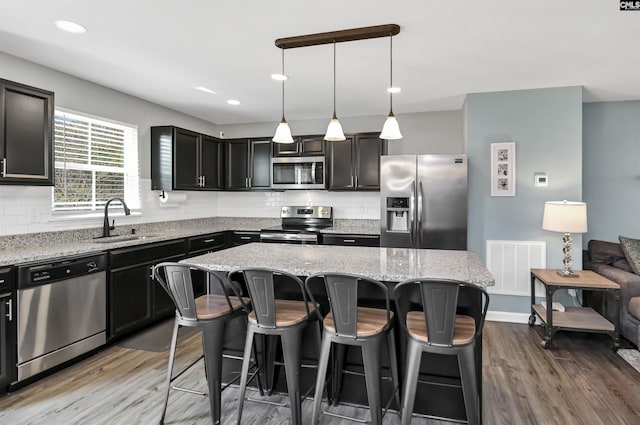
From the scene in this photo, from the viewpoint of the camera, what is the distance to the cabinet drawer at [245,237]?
5.18 metres

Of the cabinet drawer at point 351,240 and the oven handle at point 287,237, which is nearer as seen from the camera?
the cabinet drawer at point 351,240

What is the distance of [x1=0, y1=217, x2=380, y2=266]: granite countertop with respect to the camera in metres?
2.79

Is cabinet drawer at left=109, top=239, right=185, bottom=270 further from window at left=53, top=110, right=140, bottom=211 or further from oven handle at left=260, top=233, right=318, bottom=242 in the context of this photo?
oven handle at left=260, top=233, right=318, bottom=242

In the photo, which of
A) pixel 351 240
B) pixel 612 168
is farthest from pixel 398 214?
pixel 612 168

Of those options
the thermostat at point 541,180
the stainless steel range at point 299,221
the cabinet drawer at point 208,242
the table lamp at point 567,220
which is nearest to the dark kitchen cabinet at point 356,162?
the stainless steel range at point 299,221

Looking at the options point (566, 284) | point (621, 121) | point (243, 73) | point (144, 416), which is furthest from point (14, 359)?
point (621, 121)

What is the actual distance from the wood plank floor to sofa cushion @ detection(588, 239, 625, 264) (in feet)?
3.81

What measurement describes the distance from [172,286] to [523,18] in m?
2.75

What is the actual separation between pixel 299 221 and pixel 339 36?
3236 millimetres

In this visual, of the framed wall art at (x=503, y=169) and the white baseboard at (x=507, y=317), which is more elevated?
the framed wall art at (x=503, y=169)

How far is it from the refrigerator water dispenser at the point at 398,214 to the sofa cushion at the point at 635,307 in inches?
82.5

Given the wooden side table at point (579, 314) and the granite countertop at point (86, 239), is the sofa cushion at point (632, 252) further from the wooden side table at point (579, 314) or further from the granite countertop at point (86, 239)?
the granite countertop at point (86, 239)

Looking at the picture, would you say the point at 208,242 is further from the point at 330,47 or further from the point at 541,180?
the point at 541,180

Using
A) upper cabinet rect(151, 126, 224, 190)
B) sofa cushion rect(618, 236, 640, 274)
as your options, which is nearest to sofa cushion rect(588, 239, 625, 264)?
sofa cushion rect(618, 236, 640, 274)
